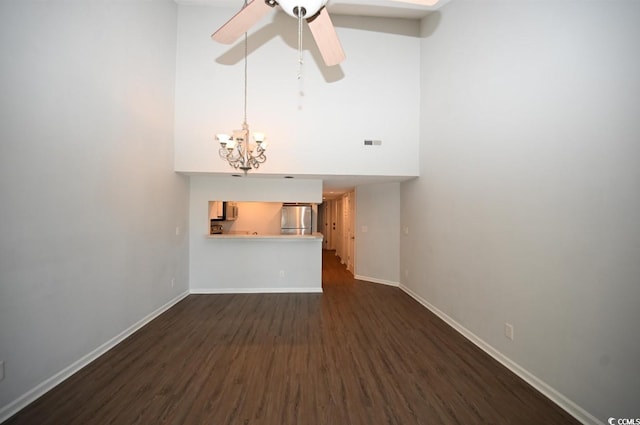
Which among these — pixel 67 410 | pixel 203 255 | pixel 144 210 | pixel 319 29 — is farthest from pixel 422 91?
pixel 67 410

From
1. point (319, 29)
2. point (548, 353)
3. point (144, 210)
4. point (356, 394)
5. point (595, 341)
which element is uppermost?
point (319, 29)

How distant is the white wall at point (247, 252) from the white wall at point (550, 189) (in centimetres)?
239

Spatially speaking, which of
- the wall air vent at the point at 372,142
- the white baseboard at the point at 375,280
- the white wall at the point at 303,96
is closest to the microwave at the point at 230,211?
the white wall at the point at 303,96

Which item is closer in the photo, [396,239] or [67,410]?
[67,410]

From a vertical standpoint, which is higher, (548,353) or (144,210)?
(144,210)

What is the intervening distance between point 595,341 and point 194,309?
4347mm

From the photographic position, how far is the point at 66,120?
1998 millimetres

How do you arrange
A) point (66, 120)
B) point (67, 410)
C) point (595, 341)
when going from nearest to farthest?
point (595, 341) → point (67, 410) → point (66, 120)

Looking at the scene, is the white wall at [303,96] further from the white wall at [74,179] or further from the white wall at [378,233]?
the white wall at [378,233]

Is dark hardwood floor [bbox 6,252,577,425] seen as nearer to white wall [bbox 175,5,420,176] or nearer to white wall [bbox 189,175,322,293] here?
white wall [bbox 189,175,322,293]

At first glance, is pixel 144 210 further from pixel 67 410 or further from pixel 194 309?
pixel 67 410

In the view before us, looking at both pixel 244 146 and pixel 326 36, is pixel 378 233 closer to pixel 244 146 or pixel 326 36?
pixel 244 146

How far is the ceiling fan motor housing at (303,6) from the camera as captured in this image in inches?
64.6

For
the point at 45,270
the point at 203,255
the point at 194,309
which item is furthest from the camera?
the point at 203,255
